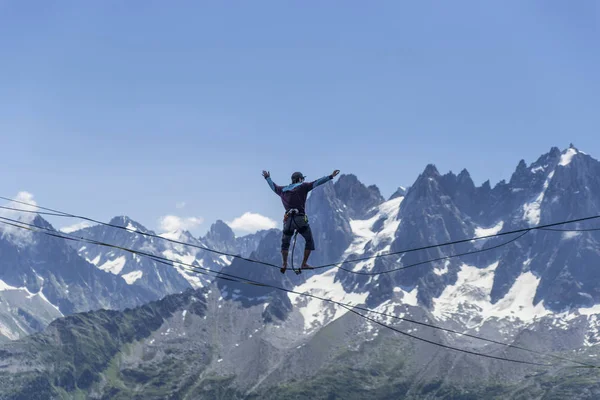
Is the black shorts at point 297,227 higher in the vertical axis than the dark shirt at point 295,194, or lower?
lower

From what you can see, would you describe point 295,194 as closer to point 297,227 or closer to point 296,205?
point 296,205

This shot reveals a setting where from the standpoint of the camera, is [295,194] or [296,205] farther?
[296,205]

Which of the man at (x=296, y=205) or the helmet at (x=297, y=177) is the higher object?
the helmet at (x=297, y=177)

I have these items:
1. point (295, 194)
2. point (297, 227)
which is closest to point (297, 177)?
point (295, 194)

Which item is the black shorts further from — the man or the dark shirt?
the dark shirt

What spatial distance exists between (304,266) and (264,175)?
4.16 m

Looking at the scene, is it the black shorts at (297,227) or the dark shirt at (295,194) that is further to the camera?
the black shorts at (297,227)

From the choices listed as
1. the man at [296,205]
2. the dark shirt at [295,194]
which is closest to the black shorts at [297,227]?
the man at [296,205]

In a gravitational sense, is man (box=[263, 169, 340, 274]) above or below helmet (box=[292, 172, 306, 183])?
below

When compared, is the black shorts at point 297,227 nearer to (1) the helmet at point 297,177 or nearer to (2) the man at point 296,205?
(2) the man at point 296,205

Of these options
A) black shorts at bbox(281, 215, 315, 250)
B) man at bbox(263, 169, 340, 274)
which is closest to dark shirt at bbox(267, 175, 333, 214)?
man at bbox(263, 169, 340, 274)

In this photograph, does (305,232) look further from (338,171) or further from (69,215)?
(69,215)

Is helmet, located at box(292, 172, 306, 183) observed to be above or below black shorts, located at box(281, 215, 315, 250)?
above

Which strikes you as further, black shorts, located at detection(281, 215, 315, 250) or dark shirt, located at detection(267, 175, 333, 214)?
black shorts, located at detection(281, 215, 315, 250)
